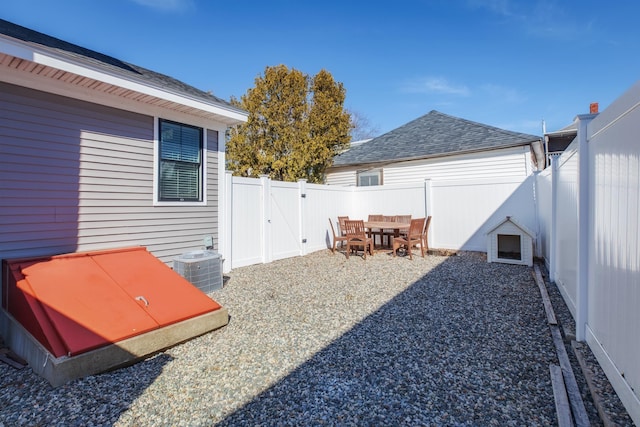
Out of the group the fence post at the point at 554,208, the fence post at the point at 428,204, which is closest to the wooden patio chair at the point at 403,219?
the fence post at the point at 428,204

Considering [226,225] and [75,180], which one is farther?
[226,225]

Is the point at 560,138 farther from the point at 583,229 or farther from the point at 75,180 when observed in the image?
the point at 75,180

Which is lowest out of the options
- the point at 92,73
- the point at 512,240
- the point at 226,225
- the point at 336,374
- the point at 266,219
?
the point at 336,374

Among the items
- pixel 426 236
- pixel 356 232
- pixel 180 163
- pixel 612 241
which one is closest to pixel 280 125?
pixel 356 232

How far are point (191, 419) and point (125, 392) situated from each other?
0.66 m

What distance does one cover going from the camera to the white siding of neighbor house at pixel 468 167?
913cm

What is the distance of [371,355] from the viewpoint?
8.89 ft

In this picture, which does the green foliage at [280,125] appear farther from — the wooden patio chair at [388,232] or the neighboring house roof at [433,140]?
the wooden patio chair at [388,232]

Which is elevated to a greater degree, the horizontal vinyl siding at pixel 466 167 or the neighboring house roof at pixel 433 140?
the neighboring house roof at pixel 433 140

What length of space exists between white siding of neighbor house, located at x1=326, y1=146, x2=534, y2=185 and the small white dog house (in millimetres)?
2164

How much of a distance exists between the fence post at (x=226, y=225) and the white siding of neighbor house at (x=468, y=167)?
685 centimetres

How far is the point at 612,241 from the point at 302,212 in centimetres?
635

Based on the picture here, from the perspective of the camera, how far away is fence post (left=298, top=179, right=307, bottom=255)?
791 cm

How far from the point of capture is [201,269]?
183 inches
